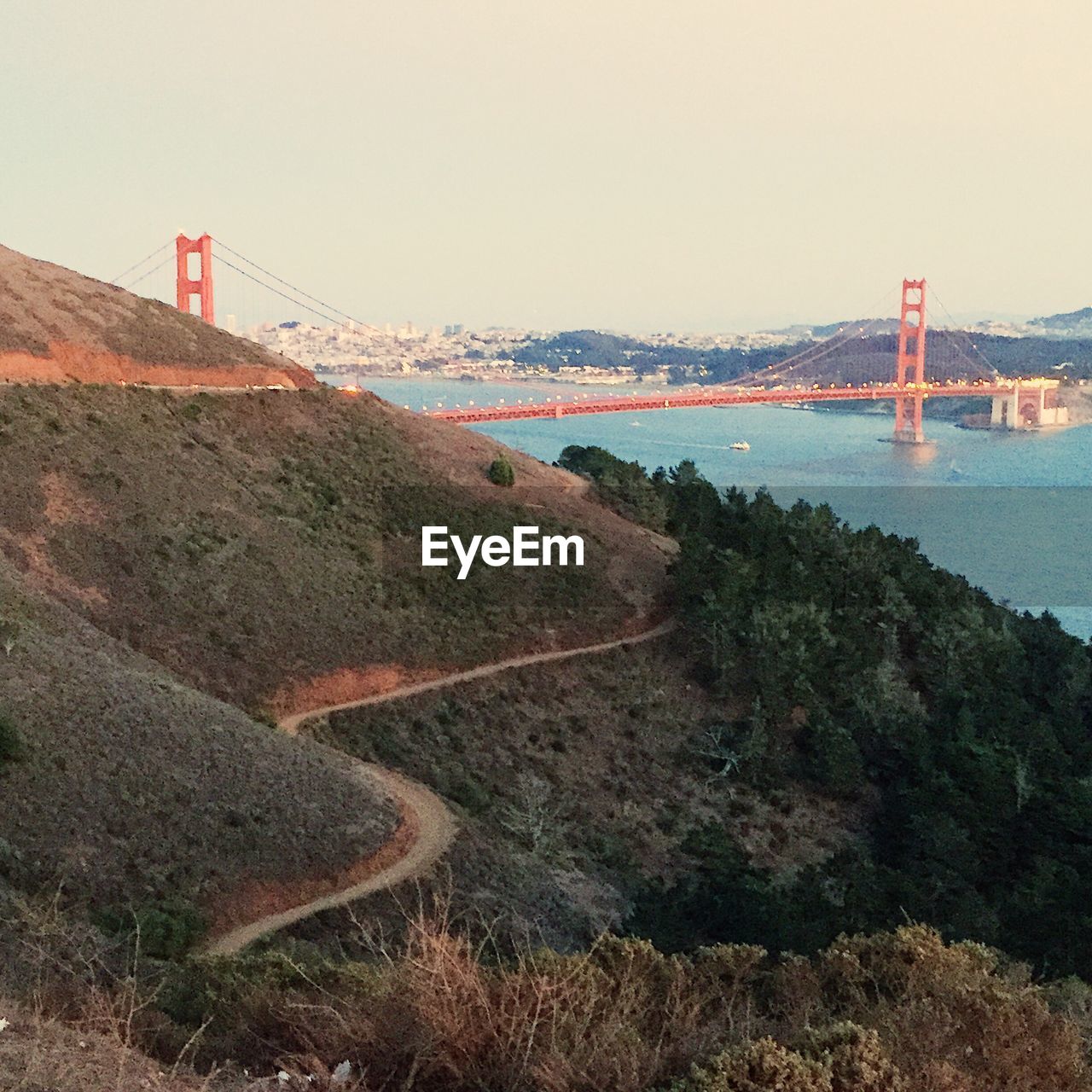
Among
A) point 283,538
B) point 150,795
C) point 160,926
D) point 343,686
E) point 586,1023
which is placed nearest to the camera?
point 586,1023

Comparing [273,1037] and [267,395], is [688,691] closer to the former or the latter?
[267,395]

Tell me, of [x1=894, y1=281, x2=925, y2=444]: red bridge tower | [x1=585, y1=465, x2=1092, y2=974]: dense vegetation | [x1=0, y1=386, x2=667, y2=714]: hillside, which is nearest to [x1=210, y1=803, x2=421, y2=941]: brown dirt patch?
[x1=585, y1=465, x2=1092, y2=974]: dense vegetation

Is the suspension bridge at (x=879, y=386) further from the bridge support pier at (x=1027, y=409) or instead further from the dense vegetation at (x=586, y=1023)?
the dense vegetation at (x=586, y=1023)

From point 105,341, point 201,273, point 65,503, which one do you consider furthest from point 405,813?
point 201,273

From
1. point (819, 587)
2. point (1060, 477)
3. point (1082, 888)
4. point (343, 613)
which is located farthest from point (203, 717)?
point (1060, 477)

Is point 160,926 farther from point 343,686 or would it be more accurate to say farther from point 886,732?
point 886,732

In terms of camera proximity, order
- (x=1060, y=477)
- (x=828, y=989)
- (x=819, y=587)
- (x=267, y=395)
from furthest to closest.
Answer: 1. (x=1060, y=477)
2. (x=267, y=395)
3. (x=819, y=587)
4. (x=828, y=989)

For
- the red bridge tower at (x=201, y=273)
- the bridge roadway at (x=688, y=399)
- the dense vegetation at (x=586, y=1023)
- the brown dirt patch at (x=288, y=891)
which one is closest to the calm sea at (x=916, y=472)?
the bridge roadway at (x=688, y=399)
